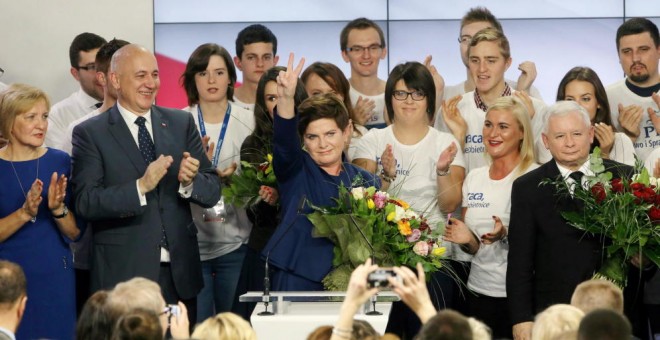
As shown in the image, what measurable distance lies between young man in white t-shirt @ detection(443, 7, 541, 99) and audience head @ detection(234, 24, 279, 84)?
3.82ft

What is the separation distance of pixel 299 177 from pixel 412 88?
3.81ft

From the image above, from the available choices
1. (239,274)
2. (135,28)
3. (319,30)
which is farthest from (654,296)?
(135,28)

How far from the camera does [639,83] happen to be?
7543 mm

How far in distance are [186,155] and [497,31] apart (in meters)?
2.29

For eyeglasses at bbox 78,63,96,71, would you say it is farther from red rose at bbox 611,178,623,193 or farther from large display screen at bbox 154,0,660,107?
red rose at bbox 611,178,623,193

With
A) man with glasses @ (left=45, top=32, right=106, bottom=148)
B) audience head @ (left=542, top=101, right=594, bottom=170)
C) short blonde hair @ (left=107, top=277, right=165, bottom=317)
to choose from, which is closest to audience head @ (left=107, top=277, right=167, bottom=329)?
short blonde hair @ (left=107, top=277, right=165, bottom=317)

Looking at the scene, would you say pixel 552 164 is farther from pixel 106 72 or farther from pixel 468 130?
pixel 106 72

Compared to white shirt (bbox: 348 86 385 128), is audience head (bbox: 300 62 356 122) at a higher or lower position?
higher

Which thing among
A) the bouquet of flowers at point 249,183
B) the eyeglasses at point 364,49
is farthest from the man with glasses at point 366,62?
the bouquet of flowers at point 249,183

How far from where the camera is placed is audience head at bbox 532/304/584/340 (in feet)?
13.8

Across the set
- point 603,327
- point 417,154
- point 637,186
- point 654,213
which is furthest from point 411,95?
point 603,327

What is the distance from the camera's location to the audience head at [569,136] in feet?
20.0

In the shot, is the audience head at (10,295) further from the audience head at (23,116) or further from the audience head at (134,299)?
the audience head at (23,116)

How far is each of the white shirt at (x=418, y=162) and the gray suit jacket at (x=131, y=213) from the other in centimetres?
105
